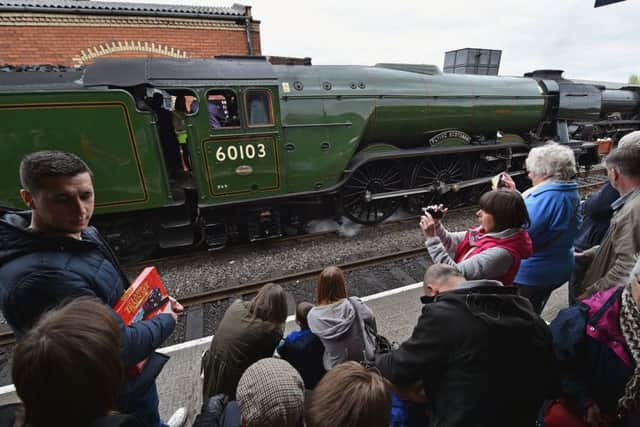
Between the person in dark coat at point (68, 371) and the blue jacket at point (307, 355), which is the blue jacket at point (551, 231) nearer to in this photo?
the blue jacket at point (307, 355)

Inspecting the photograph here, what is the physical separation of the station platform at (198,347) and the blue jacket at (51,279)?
1072 mm

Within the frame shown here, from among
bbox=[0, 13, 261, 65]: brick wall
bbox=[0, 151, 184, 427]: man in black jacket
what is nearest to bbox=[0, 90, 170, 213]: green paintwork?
bbox=[0, 151, 184, 427]: man in black jacket

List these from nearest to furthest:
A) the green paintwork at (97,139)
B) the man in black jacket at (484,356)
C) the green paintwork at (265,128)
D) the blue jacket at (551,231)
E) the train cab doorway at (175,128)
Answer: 1. the man in black jacket at (484,356)
2. the blue jacket at (551,231)
3. the green paintwork at (97,139)
4. the green paintwork at (265,128)
5. the train cab doorway at (175,128)

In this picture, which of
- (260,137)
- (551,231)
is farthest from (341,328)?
(260,137)

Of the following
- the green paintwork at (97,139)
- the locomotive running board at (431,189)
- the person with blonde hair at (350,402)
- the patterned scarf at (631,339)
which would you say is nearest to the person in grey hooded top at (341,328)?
the person with blonde hair at (350,402)

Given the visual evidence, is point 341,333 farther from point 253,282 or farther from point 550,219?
point 253,282

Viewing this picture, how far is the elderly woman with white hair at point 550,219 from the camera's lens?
226 cm

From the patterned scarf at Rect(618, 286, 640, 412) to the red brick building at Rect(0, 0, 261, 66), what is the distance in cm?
1214

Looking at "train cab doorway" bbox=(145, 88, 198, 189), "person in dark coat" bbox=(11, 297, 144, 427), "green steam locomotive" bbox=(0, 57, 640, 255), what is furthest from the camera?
"train cab doorway" bbox=(145, 88, 198, 189)

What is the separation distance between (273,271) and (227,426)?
3.14m

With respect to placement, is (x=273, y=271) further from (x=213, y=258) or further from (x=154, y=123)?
(x=154, y=123)

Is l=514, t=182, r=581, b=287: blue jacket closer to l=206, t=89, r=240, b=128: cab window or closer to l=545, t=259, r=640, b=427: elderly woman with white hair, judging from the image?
l=545, t=259, r=640, b=427: elderly woman with white hair

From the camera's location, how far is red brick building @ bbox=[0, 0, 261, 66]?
8844 mm

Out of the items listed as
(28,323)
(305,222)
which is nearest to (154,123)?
(305,222)
